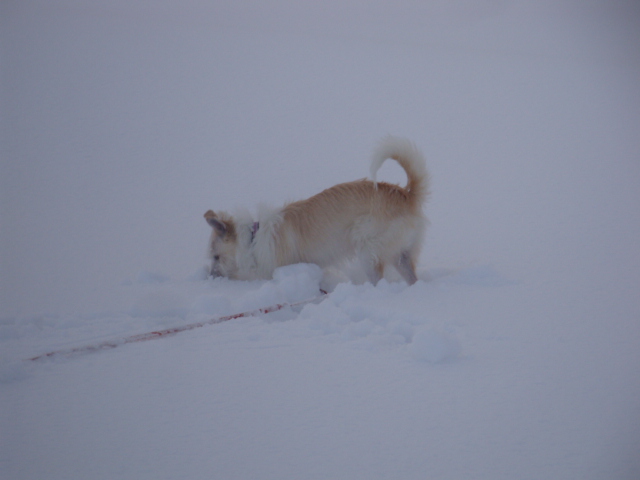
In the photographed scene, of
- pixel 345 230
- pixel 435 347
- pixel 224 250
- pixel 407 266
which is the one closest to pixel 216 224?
pixel 224 250

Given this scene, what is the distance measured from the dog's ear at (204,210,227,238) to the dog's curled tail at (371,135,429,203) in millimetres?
1400

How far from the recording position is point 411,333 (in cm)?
231

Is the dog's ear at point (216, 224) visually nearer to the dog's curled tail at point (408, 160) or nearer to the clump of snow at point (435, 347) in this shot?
the dog's curled tail at point (408, 160)

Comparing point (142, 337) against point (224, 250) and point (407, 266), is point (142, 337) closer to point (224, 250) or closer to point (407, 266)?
point (224, 250)

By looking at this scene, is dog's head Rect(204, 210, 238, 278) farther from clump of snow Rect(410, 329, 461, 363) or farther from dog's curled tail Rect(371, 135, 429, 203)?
clump of snow Rect(410, 329, 461, 363)

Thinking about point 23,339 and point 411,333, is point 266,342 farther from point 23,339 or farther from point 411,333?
point 23,339

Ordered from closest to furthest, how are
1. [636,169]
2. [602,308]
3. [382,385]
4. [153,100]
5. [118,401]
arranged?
[118,401], [382,385], [602,308], [636,169], [153,100]

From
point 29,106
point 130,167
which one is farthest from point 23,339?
point 29,106

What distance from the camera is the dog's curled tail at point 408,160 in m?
3.40

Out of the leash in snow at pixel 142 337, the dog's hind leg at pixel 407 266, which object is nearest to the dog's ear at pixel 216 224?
the leash in snow at pixel 142 337

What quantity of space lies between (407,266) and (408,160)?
0.87 meters

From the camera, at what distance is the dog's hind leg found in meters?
3.55

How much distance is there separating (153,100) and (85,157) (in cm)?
304

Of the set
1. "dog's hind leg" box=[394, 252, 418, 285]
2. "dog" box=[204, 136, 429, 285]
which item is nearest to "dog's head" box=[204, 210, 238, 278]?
"dog" box=[204, 136, 429, 285]
